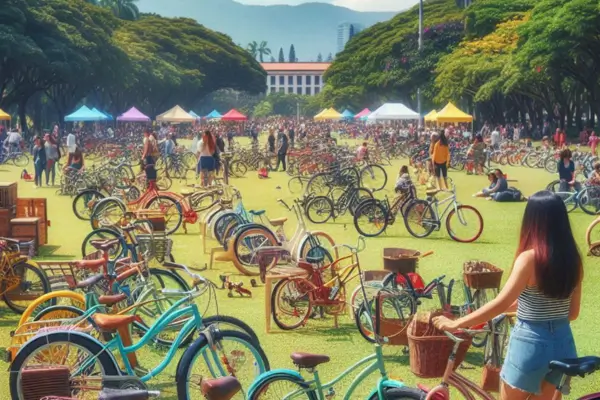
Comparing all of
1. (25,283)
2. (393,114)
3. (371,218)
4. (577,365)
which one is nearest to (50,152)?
(371,218)

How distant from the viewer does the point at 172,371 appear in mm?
6414

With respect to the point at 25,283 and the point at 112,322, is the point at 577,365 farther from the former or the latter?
the point at 25,283

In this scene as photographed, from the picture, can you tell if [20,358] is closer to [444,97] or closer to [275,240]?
[275,240]

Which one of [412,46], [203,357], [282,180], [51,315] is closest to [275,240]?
[51,315]

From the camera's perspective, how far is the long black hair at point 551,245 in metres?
3.76

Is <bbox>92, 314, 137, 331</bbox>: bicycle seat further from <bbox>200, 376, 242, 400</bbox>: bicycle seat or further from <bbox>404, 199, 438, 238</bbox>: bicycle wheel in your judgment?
<bbox>404, 199, 438, 238</bbox>: bicycle wheel

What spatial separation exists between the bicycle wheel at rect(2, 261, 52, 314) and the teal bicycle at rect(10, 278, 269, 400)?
8.61ft

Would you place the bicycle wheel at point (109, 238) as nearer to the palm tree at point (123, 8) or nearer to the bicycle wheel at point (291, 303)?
the bicycle wheel at point (291, 303)

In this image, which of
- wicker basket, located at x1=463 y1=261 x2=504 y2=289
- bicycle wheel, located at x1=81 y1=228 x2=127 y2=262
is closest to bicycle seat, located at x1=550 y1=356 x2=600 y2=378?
wicker basket, located at x1=463 y1=261 x2=504 y2=289

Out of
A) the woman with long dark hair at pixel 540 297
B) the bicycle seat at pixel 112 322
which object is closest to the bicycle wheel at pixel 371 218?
the bicycle seat at pixel 112 322

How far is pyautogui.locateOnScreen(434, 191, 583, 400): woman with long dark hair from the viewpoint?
3.76m

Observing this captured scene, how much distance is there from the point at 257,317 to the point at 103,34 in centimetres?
3792

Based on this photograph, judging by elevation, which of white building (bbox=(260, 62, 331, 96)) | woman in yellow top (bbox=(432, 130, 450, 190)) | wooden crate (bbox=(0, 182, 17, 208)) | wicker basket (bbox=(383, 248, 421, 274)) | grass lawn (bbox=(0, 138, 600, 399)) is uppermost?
white building (bbox=(260, 62, 331, 96))

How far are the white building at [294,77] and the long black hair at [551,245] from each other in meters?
158
